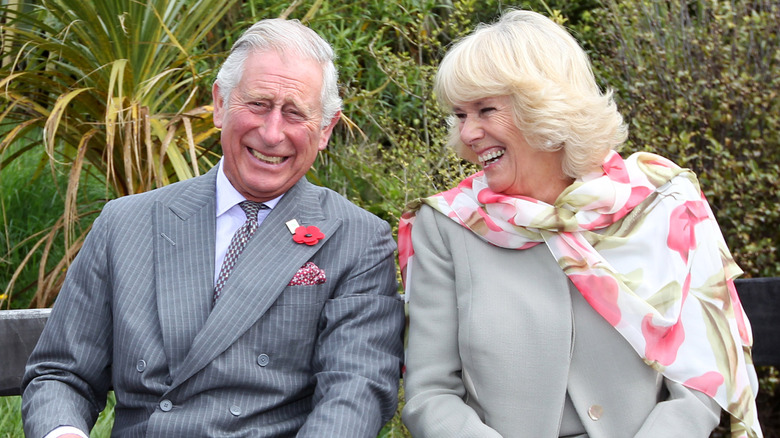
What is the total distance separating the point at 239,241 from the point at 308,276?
0.23m

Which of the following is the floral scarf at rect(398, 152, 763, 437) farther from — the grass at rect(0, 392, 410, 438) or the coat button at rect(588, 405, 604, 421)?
the grass at rect(0, 392, 410, 438)

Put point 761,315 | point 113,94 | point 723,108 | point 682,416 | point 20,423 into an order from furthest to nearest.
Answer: point 113,94, point 723,108, point 20,423, point 761,315, point 682,416

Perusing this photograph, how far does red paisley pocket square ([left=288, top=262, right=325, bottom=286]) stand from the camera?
8.32 feet

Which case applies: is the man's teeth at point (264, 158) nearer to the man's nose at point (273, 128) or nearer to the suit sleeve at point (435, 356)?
the man's nose at point (273, 128)

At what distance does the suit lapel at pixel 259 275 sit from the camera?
243 cm

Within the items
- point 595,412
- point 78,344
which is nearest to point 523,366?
point 595,412

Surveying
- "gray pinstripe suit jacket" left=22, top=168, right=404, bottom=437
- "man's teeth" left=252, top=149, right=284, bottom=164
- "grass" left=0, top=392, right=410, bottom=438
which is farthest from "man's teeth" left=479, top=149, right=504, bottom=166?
"grass" left=0, top=392, right=410, bottom=438

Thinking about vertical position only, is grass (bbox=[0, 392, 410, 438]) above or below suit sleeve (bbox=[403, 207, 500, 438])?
below

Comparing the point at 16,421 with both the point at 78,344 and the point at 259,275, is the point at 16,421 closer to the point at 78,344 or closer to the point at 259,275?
the point at 78,344

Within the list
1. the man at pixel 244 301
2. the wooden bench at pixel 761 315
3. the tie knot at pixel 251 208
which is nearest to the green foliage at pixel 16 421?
the wooden bench at pixel 761 315

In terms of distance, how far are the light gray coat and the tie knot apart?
1.66 ft

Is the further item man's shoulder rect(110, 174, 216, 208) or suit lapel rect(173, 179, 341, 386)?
man's shoulder rect(110, 174, 216, 208)

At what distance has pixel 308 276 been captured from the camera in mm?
2547

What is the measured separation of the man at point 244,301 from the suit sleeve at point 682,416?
2.22 feet
